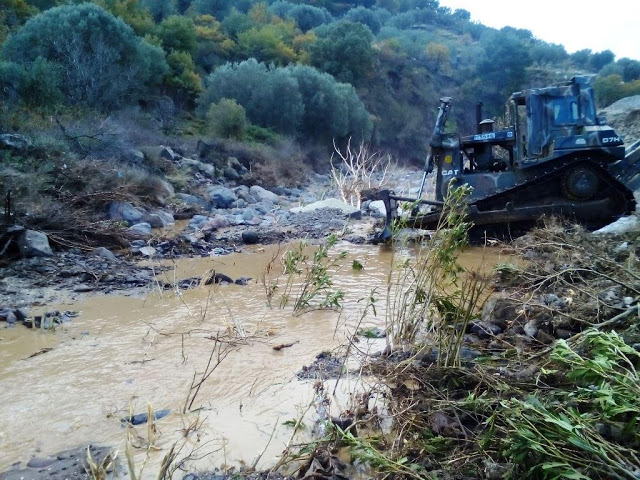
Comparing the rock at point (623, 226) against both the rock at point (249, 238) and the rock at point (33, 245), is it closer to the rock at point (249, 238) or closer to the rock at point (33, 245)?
the rock at point (249, 238)

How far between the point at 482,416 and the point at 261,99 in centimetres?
2537

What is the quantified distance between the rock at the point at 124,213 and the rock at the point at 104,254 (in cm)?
268

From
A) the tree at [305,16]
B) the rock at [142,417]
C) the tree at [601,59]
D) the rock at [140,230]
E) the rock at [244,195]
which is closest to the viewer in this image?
the rock at [142,417]

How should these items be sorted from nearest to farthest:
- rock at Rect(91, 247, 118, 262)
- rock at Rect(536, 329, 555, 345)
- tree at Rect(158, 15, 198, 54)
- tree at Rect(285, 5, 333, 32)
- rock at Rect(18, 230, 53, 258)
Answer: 1. rock at Rect(536, 329, 555, 345)
2. rock at Rect(18, 230, 53, 258)
3. rock at Rect(91, 247, 118, 262)
4. tree at Rect(158, 15, 198, 54)
5. tree at Rect(285, 5, 333, 32)

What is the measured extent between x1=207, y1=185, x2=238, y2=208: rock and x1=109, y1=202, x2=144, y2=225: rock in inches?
135

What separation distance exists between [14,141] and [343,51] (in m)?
28.9

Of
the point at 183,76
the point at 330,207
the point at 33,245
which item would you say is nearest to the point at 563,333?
the point at 33,245

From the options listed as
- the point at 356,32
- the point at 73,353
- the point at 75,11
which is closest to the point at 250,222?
the point at 73,353

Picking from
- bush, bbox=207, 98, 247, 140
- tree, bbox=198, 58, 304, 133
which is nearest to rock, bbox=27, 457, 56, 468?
bush, bbox=207, 98, 247, 140

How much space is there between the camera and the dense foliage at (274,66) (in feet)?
63.6

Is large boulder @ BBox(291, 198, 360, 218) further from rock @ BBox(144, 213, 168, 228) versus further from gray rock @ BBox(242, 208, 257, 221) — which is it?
rock @ BBox(144, 213, 168, 228)

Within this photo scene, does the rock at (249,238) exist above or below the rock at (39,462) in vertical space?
above

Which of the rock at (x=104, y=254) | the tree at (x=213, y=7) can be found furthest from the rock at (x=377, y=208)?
the tree at (x=213, y=7)

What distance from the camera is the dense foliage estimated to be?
19391mm
